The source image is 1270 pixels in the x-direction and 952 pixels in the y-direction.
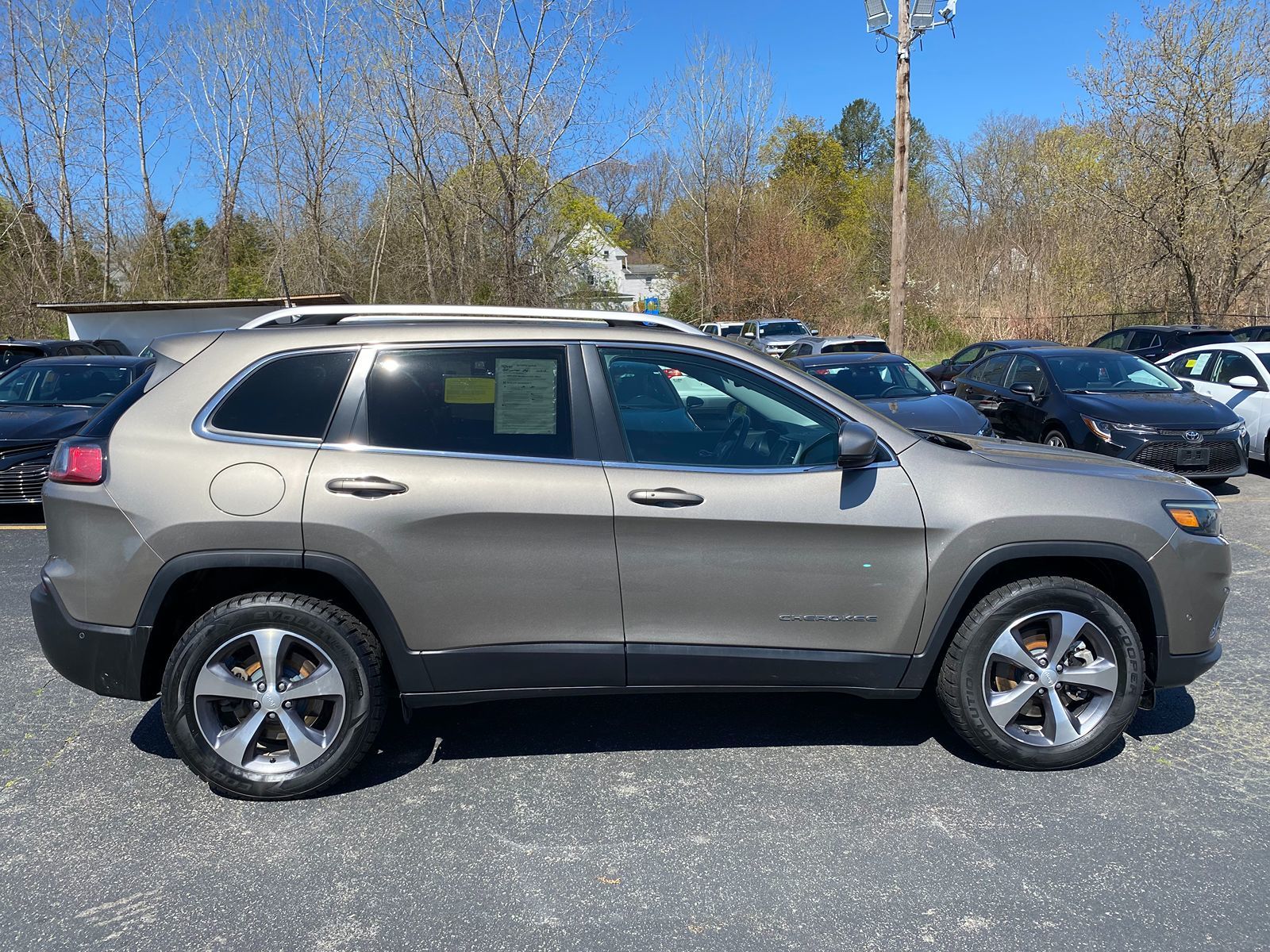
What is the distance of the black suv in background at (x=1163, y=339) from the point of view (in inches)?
694

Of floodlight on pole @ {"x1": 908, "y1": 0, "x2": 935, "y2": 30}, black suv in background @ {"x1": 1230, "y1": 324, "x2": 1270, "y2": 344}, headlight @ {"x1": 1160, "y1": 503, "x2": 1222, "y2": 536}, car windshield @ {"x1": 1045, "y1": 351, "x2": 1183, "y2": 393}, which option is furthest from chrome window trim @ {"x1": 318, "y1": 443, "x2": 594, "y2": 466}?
black suv in background @ {"x1": 1230, "y1": 324, "x2": 1270, "y2": 344}

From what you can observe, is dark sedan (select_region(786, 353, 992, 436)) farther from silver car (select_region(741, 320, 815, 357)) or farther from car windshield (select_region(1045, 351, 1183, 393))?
silver car (select_region(741, 320, 815, 357))

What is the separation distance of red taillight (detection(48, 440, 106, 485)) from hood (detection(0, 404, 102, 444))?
5889mm

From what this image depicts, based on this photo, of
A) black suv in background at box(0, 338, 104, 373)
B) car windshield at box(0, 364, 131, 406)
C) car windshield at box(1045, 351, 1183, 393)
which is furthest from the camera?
black suv in background at box(0, 338, 104, 373)

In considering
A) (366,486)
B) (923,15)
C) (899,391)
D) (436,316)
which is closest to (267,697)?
(366,486)

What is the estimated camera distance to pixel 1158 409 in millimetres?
9578

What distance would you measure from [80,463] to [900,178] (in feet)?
58.2

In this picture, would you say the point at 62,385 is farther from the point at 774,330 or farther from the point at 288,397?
the point at 774,330

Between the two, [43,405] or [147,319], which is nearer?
[43,405]

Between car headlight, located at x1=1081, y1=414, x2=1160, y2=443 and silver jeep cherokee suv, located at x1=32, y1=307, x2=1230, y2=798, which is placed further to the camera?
car headlight, located at x1=1081, y1=414, x2=1160, y2=443

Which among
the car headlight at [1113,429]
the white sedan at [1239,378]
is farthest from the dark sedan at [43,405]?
the white sedan at [1239,378]

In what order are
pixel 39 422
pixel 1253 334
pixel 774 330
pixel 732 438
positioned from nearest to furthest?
pixel 732 438, pixel 39 422, pixel 1253 334, pixel 774 330

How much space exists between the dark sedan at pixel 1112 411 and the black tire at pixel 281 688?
812 cm

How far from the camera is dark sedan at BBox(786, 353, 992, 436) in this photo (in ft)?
31.0
